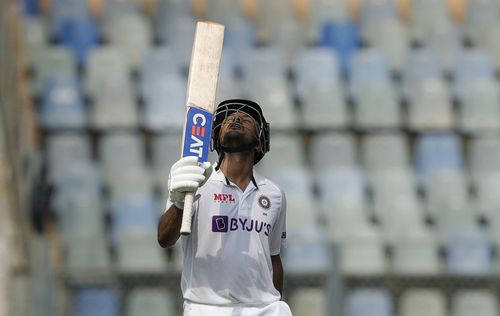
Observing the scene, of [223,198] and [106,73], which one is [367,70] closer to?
[106,73]

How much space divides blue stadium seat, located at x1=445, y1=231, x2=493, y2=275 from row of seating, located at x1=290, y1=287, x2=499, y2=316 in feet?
1.40

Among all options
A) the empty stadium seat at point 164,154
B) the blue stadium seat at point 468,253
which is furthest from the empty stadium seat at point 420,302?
the empty stadium seat at point 164,154

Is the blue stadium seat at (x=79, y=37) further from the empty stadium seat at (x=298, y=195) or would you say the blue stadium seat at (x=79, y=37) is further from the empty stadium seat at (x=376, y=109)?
the empty stadium seat at (x=376, y=109)

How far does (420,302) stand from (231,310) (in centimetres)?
470

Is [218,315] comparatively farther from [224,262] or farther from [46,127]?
[46,127]

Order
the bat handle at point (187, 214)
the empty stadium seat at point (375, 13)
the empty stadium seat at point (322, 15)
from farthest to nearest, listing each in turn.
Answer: the empty stadium seat at point (375, 13)
the empty stadium seat at point (322, 15)
the bat handle at point (187, 214)

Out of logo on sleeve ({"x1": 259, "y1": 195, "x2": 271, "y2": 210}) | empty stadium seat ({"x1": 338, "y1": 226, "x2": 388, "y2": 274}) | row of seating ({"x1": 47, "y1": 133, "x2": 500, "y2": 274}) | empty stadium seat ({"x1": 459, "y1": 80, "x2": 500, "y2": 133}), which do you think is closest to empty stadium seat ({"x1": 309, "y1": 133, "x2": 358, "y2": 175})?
row of seating ({"x1": 47, "y1": 133, "x2": 500, "y2": 274})

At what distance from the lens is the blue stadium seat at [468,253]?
953 centimetres

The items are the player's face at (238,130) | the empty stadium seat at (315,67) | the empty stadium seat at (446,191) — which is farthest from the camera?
the empty stadium seat at (315,67)

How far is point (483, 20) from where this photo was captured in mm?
11719

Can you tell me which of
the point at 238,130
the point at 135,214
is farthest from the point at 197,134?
→ the point at 135,214

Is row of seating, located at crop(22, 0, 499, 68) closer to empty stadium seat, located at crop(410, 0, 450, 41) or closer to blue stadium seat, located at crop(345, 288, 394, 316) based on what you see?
empty stadium seat, located at crop(410, 0, 450, 41)

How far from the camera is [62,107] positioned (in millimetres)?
10203

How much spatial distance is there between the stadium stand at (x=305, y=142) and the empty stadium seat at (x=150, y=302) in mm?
13
